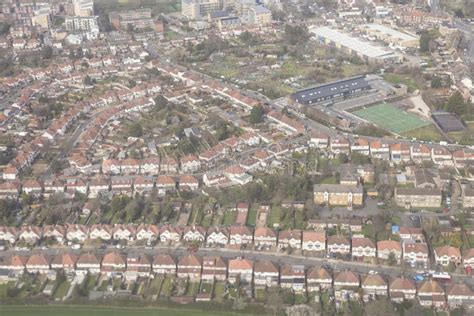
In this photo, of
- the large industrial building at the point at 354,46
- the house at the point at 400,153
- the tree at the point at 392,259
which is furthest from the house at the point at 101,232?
the large industrial building at the point at 354,46

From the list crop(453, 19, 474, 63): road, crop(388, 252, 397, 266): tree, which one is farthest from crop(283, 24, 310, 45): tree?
crop(388, 252, 397, 266): tree

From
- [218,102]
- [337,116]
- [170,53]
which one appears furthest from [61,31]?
[337,116]

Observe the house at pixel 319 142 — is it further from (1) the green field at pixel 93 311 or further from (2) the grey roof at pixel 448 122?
(1) the green field at pixel 93 311

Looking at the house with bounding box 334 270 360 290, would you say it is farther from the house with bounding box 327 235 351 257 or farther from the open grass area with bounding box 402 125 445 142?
the open grass area with bounding box 402 125 445 142

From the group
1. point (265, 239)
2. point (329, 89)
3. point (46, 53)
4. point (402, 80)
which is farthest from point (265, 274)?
point (46, 53)

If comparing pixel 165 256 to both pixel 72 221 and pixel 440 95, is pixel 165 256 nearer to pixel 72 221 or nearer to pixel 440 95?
pixel 72 221
